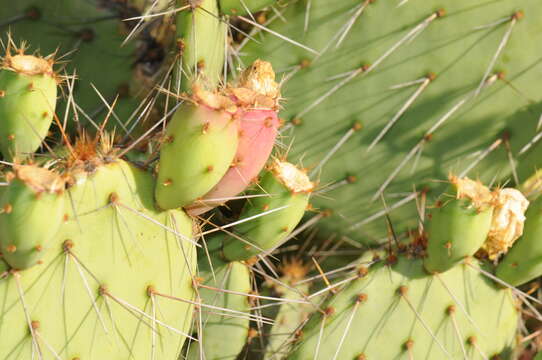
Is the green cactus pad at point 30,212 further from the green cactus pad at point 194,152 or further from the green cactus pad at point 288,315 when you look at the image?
the green cactus pad at point 288,315

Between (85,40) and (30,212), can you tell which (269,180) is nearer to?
(30,212)

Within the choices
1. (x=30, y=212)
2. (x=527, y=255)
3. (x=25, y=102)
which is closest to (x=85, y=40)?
(x=25, y=102)

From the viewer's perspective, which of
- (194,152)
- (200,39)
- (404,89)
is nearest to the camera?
(194,152)

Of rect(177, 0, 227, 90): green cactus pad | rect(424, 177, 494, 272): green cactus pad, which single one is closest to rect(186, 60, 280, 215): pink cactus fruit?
rect(177, 0, 227, 90): green cactus pad

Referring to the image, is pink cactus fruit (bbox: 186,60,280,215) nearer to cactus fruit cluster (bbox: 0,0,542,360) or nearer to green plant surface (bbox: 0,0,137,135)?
cactus fruit cluster (bbox: 0,0,542,360)

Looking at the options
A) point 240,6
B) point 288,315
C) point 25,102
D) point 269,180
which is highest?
point 240,6

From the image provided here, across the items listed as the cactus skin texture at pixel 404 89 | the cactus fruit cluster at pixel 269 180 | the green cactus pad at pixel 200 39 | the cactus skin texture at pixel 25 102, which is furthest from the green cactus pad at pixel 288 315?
the cactus skin texture at pixel 25 102
